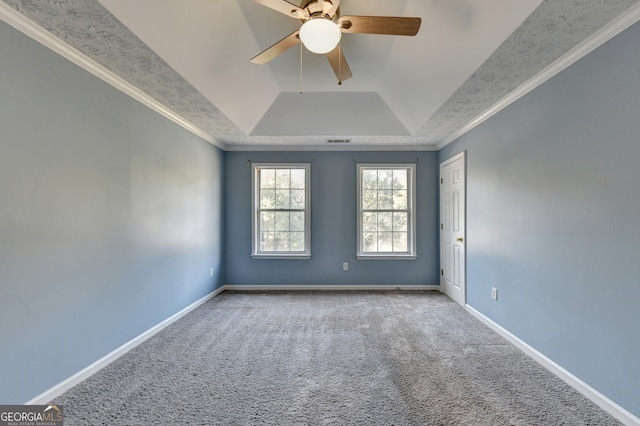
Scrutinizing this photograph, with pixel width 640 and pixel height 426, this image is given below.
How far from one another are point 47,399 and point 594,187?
12.3 ft

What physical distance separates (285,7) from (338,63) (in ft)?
1.96

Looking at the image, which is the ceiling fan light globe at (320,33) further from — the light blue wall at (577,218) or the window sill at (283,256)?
the window sill at (283,256)

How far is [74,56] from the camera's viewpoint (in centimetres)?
190

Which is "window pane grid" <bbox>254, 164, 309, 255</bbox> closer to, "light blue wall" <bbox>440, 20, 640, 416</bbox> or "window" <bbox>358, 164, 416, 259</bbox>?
"window" <bbox>358, 164, 416, 259</bbox>

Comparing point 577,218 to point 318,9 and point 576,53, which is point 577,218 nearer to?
point 576,53

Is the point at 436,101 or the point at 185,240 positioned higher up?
the point at 436,101

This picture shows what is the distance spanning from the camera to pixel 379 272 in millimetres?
4438

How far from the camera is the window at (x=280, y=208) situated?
14.7 feet

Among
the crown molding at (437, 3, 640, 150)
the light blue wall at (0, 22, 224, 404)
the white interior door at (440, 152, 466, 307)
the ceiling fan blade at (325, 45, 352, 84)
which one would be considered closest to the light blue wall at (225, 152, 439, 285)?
the white interior door at (440, 152, 466, 307)

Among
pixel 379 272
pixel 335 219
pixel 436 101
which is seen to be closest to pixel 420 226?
pixel 379 272

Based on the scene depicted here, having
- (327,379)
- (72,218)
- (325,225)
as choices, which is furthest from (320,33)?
(325,225)

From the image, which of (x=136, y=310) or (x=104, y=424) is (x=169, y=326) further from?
(x=104, y=424)

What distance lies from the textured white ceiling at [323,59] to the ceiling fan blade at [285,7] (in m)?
0.68

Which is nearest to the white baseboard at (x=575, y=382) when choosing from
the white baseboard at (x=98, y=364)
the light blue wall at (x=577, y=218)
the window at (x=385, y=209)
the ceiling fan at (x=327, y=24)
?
the light blue wall at (x=577, y=218)
